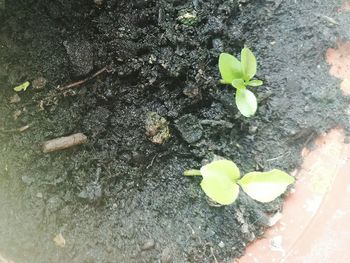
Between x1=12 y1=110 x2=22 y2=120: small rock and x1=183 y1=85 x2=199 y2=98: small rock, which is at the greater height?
x1=183 y1=85 x2=199 y2=98: small rock

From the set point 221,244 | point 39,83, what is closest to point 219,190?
point 221,244

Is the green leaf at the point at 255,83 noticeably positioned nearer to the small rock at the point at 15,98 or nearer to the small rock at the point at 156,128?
the small rock at the point at 156,128

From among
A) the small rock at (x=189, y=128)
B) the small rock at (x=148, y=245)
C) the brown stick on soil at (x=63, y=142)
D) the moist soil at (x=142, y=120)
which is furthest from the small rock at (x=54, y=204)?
the small rock at (x=189, y=128)

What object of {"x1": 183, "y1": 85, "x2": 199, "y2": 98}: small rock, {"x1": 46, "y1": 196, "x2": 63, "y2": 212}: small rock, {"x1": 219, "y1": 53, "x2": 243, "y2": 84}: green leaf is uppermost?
{"x1": 219, "y1": 53, "x2": 243, "y2": 84}: green leaf

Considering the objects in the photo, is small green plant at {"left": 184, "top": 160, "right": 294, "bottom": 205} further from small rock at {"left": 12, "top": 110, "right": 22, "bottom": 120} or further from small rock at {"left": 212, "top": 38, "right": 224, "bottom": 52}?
small rock at {"left": 12, "top": 110, "right": 22, "bottom": 120}

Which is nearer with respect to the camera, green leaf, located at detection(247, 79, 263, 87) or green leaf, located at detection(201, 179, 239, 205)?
green leaf, located at detection(201, 179, 239, 205)

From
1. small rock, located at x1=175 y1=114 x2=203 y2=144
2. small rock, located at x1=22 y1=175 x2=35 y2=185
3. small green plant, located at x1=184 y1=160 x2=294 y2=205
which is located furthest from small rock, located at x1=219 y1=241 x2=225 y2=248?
small rock, located at x1=22 y1=175 x2=35 y2=185

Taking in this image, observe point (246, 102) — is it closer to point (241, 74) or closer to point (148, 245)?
point (241, 74)
